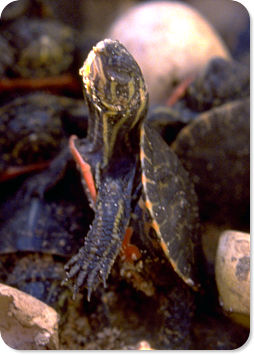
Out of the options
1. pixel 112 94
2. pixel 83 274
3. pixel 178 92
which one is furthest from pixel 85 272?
pixel 178 92

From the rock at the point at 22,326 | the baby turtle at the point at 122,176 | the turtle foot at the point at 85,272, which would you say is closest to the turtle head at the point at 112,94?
the baby turtle at the point at 122,176

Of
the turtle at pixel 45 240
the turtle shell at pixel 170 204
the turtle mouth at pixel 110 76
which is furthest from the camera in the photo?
the turtle at pixel 45 240

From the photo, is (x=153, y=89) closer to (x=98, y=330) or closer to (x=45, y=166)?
(x=45, y=166)

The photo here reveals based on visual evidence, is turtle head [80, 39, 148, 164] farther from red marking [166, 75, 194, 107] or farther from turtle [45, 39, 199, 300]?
red marking [166, 75, 194, 107]

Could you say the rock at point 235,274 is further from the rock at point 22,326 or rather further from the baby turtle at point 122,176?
the rock at point 22,326

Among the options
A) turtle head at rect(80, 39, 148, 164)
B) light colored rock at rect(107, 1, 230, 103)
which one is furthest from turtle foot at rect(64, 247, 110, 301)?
light colored rock at rect(107, 1, 230, 103)

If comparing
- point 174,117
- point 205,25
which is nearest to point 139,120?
point 174,117

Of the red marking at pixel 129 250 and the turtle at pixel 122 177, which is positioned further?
the red marking at pixel 129 250
